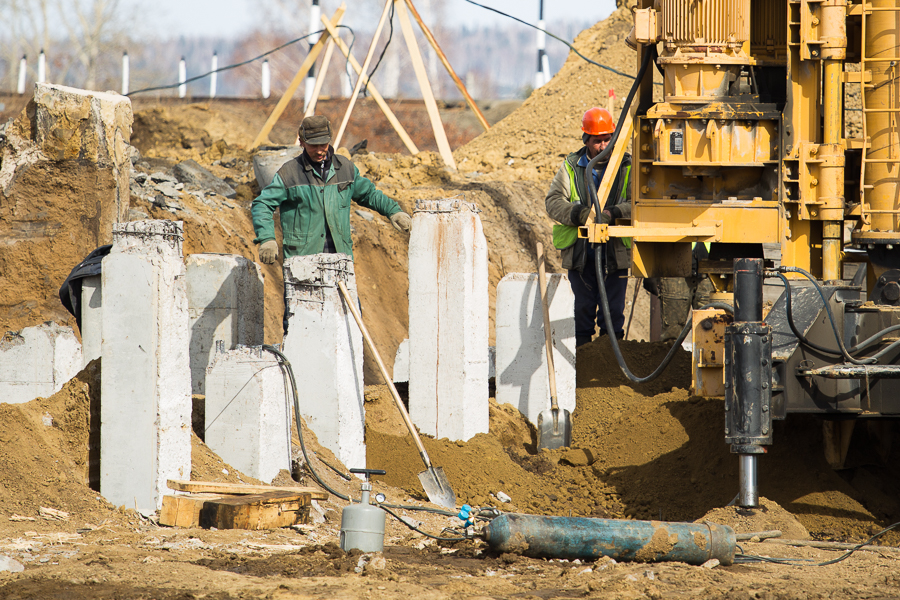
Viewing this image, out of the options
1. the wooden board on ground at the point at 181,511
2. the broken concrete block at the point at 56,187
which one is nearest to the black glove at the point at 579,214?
the wooden board on ground at the point at 181,511

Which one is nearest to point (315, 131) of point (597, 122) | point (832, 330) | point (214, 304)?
point (214, 304)

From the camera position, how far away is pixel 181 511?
460 centimetres

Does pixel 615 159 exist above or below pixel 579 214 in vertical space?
above

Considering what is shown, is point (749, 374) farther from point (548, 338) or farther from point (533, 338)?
point (533, 338)

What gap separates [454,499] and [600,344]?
224 centimetres

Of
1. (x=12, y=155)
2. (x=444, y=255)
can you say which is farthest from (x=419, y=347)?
(x=12, y=155)

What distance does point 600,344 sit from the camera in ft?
24.6

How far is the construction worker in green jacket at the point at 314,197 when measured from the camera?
22.4 ft

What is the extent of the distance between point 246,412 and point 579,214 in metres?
3.09

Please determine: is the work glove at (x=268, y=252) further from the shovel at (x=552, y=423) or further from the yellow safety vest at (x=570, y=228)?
the yellow safety vest at (x=570, y=228)

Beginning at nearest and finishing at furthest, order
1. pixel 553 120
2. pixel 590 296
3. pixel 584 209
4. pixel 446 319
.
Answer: pixel 446 319 < pixel 584 209 < pixel 590 296 < pixel 553 120

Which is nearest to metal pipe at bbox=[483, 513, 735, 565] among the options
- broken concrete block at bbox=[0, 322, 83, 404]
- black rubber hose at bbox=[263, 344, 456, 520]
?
black rubber hose at bbox=[263, 344, 456, 520]

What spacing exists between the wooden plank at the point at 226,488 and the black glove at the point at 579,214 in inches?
125

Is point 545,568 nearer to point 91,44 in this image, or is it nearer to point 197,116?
point 197,116
